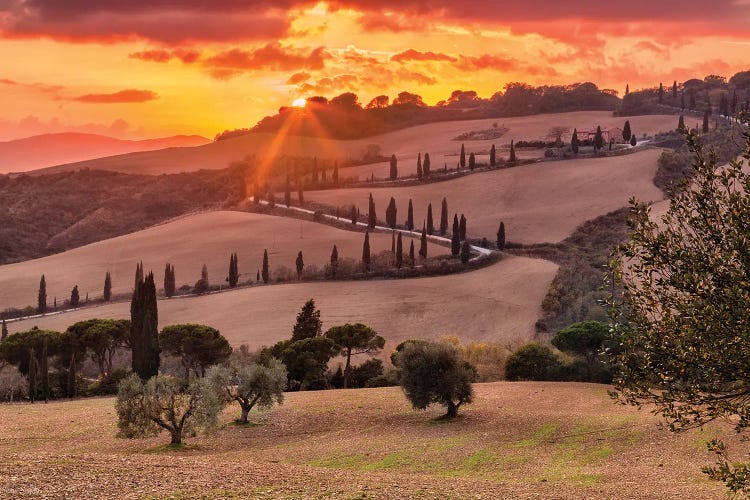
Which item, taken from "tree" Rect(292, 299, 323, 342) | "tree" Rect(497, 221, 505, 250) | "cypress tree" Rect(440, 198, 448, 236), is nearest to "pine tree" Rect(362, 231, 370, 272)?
"tree" Rect(497, 221, 505, 250)

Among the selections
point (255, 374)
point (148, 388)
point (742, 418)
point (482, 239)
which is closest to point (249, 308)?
point (482, 239)

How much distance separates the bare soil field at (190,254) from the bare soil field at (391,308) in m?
15.8

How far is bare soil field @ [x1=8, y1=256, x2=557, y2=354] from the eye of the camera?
377ft

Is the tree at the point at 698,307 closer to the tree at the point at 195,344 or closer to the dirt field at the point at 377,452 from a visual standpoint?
the dirt field at the point at 377,452

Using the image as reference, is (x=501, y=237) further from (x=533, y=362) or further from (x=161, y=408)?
(x=161, y=408)

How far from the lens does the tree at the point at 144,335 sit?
85.1 meters

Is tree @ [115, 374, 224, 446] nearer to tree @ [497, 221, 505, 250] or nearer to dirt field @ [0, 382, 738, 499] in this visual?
dirt field @ [0, 382, 738, 499]

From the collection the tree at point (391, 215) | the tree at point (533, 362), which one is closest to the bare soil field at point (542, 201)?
the tree at point (391, 215)

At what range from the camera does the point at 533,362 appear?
82.9m

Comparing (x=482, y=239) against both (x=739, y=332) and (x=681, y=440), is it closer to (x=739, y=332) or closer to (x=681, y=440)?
(x=681, y=440)

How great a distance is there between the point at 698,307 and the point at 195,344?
77.6 meters

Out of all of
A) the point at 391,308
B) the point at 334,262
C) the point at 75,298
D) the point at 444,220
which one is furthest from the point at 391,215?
the point at 75,298

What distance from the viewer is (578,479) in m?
42.1

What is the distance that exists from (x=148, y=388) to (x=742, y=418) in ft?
126
